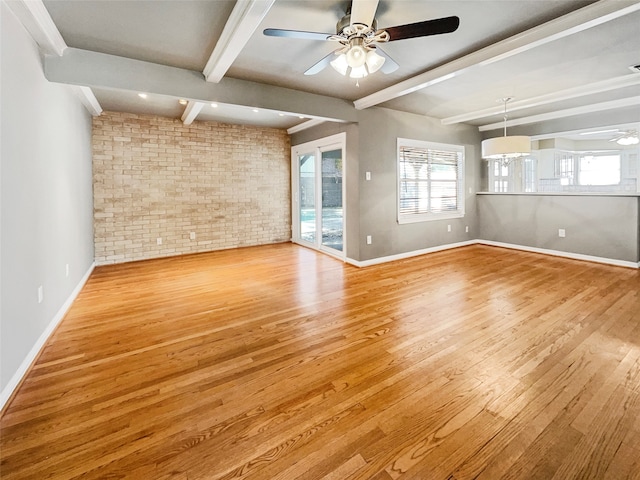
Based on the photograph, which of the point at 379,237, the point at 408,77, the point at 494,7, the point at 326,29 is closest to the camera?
the point at 494,7

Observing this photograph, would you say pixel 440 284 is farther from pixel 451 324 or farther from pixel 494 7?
pixel 494 7

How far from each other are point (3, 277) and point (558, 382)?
3.44 metres

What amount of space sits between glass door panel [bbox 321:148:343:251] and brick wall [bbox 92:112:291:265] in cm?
137

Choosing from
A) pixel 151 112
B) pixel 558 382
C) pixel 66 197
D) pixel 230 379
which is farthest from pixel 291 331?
pixel 151 112

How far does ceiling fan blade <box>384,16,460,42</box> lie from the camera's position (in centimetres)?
199

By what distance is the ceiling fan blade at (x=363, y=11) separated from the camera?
1.99 meters

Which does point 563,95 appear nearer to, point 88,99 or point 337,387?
point 337,387

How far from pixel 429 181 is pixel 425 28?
13.5 ft

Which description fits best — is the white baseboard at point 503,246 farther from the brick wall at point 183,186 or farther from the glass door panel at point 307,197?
the brick wall at point 183,186

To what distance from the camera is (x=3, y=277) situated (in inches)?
73.6

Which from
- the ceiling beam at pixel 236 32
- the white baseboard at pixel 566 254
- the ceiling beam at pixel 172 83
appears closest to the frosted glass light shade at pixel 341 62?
the ceiling beam at pixel 236 32

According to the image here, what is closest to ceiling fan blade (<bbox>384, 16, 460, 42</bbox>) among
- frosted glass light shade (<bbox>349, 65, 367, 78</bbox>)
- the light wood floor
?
frosted glass light shade (<bbox>349, 65, 367, 78</bbox>)

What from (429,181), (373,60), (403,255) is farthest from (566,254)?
(373,60)

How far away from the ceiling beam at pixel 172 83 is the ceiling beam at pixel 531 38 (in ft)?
3.91
